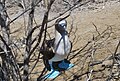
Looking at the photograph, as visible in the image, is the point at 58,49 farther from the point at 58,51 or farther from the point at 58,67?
the point at 58,67

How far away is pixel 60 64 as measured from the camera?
228 centimetres

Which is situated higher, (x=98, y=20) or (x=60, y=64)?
(x=60, y=64)

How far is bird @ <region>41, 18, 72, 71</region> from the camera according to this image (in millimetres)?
2036

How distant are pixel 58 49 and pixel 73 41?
7.8 inches

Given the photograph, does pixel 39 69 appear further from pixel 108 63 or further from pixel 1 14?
pixel 1 14

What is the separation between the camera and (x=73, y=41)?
2.28m

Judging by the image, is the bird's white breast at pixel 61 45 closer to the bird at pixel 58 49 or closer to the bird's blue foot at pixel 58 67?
the bird at pixel 58 49

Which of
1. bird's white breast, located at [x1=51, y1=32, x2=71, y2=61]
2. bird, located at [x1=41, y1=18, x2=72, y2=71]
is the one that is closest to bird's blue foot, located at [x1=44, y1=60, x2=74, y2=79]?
bird, located at [x1=41, y1=18, x2=72, y2=71]

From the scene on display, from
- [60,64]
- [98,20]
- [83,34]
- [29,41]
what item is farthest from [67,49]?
[98,20]

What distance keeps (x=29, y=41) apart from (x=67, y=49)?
1.92ft

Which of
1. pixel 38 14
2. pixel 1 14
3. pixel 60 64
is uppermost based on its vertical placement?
pixel 1 14

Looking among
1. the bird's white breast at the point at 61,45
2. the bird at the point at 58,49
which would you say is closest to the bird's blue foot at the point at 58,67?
the bird at the point at 58,49

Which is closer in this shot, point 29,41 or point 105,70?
point 29,41

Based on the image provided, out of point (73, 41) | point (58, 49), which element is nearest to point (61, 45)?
point (58, 49)
